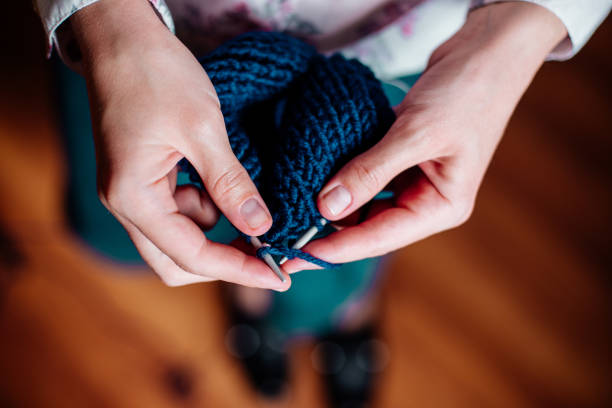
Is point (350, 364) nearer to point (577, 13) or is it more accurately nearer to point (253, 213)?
point (253, 213)

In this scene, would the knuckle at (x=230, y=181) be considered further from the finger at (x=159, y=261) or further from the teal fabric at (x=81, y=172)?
the teal fabric at (x=81, y=172)

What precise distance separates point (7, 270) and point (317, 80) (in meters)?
1.00

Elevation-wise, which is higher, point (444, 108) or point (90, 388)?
point (444, 108)

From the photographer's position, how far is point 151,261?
58 centimetres

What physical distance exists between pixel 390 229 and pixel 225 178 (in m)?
0.22

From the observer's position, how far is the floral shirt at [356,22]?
1.81 ft

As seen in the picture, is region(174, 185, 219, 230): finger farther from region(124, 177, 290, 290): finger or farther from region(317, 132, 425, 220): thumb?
region(317, 132, 425, 220): thumb

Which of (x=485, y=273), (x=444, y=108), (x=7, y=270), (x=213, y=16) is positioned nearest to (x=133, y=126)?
(x=213, y=16)

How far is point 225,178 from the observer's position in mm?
464

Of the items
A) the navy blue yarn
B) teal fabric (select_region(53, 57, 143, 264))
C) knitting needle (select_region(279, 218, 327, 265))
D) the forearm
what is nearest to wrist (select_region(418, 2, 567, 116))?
the forearm

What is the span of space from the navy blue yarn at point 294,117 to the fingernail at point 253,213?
34mm

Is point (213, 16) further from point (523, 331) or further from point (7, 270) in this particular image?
point (523, 331)

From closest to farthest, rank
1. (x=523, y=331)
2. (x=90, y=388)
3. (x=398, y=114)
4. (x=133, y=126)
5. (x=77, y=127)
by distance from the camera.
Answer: (x=133, y=126) < (x=398, y=114) < (x=77, y=127) < (x=90, y=388) < (x=523, y=331)

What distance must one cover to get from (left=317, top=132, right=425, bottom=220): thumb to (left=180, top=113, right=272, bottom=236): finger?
0.25 ft
